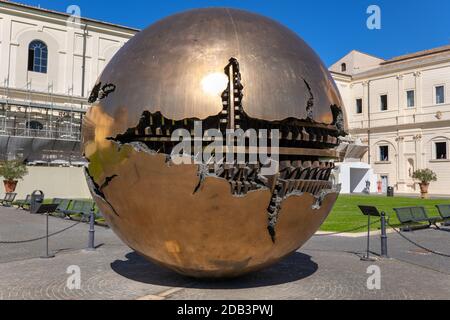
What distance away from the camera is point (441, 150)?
47.7 meters

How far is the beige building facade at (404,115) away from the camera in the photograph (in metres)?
47.7

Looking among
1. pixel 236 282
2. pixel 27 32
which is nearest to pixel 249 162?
pixel 236 282

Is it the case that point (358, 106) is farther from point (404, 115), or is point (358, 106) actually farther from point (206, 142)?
point (206, 142)

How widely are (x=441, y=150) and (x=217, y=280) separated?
47.5 metres

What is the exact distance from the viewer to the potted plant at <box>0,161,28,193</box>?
1020 inches

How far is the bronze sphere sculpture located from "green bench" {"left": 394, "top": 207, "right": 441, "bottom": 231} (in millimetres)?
9837

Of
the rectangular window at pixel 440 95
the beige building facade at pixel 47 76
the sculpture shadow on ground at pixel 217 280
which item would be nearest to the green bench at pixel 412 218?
the sculpture shadow on ground at pixel 217 280

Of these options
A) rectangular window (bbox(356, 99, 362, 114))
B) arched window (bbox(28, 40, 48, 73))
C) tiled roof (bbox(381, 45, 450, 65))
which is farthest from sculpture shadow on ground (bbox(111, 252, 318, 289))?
rectangular window (bbox(356, 99, 362, 114))

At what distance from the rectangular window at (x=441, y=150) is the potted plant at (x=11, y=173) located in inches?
1588

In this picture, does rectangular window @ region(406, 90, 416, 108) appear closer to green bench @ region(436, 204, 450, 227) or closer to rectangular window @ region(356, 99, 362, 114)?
rectangular window @ region(356, 99, 362, 114)

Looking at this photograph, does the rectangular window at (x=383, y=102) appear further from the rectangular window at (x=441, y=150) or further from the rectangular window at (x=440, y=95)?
the rectangular window at (x=441, y=150)

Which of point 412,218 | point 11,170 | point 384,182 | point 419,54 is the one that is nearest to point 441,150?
point 384,182
